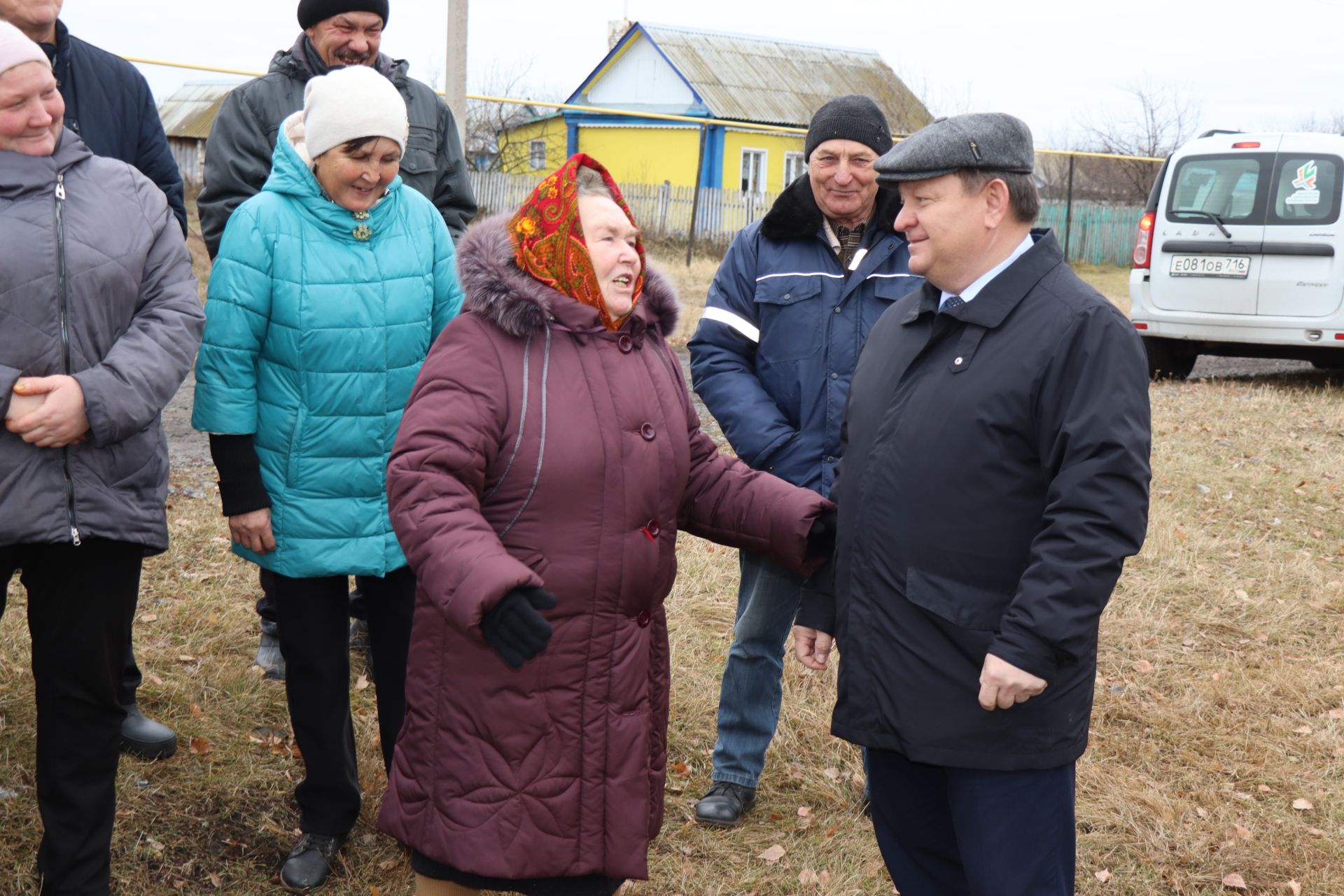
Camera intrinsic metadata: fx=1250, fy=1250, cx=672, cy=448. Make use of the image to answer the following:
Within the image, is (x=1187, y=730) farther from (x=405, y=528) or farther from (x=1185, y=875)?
(x=405, y=528)

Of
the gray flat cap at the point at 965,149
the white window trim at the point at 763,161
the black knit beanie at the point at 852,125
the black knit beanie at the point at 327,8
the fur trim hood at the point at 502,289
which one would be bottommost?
the fur trim hood at the point at 502,289

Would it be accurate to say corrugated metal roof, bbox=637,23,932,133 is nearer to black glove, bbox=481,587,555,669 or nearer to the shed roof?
the shed roof

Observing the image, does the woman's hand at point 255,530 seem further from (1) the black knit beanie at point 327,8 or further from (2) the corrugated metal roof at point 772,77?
(2) the corrugated metal roof at point 772,77

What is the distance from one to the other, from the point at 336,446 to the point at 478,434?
38.1 inches

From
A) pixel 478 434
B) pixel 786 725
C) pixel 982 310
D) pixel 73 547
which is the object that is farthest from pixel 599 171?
pixel 786 725

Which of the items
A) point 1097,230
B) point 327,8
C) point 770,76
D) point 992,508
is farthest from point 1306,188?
point 770,76

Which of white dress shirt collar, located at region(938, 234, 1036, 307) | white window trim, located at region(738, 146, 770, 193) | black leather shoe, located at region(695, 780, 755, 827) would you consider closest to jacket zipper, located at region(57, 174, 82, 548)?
white dress shirt collar, located at region(938, 234, 1036, 307)

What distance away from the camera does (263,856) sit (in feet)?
11.2

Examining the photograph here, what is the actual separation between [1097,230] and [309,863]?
28.0m

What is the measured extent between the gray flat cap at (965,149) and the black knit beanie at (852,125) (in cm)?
88

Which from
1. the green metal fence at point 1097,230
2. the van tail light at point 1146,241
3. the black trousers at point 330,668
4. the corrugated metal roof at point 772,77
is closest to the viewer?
the black trousers at point 330,668

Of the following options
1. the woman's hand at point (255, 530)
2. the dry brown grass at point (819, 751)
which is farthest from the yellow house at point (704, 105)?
the woman's hand at point (255, 530)

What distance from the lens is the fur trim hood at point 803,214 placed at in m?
3.39

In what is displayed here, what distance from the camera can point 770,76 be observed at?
32500mm
